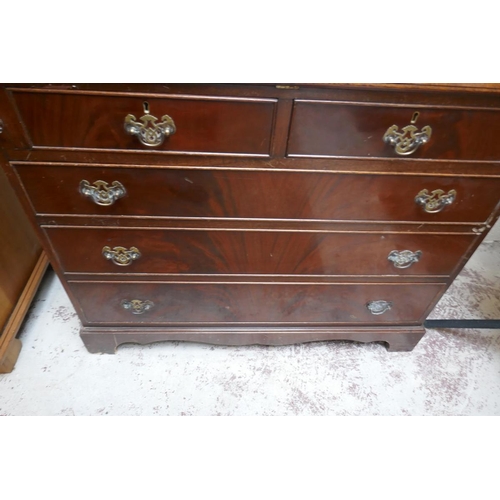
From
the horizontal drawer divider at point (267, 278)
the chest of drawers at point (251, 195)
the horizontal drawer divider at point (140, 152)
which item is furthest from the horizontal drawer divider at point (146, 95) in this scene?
the horizontal drawer divider at point (267, 278)

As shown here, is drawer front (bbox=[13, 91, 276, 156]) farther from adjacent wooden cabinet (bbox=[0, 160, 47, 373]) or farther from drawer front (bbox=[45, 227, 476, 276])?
adjacent wooden cabinet (bbox=[0, 160, 47, 373])

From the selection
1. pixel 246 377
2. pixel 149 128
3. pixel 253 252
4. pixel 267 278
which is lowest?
pixel 246 377

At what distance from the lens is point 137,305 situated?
1079mm

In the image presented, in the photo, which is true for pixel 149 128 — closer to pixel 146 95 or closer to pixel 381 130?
pixel 146 95

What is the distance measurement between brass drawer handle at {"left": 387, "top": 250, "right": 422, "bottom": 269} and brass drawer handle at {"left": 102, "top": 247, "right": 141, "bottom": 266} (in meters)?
0.67

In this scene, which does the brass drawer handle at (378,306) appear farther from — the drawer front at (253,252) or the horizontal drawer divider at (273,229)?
the horizontal drawer divider at (273,229)

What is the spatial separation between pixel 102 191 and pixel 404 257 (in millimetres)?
766

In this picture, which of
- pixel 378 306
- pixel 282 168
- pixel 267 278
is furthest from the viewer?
pixel 378 306

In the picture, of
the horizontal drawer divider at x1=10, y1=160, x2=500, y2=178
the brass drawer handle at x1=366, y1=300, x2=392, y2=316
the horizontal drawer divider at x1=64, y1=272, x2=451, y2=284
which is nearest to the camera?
the horizontal drawer divider at x1=10, y1=160, x2=500, y2=178

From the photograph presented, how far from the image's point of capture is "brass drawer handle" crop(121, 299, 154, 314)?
107 centimetres

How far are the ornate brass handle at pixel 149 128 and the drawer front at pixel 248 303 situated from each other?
450mm

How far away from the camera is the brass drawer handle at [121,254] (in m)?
0.92

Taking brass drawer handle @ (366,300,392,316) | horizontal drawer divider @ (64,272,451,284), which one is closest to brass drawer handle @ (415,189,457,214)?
horizontal drawer divider @ (64,272,451,284)

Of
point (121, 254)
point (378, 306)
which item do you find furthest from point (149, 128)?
point (378, 306)
